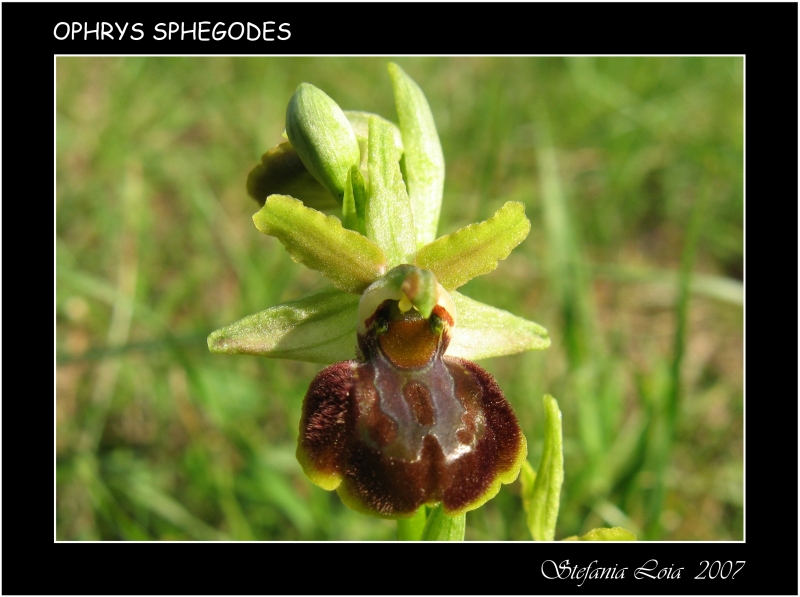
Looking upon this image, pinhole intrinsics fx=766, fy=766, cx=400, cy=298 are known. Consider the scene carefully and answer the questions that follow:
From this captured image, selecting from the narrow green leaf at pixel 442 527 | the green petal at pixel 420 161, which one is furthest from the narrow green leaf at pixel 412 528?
the green petal at pixel 420 161

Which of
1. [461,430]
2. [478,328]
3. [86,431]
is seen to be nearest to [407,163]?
[478,328]

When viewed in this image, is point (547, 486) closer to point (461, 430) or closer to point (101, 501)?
point (461, 430)

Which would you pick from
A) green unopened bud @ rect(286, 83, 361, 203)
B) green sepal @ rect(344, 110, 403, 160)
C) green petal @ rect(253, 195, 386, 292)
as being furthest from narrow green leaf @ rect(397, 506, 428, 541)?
green sepal @ rect(344, 110, 403, 160)

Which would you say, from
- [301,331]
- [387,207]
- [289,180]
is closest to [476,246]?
[387,207]

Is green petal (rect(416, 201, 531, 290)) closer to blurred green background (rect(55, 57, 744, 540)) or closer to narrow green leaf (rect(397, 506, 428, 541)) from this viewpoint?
narrow green leaf (rect(397, 506, 428, 541))

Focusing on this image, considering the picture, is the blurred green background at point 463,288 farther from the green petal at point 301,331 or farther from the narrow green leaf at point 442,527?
the green petal at point 301,331

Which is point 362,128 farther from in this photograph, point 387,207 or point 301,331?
point 301,331

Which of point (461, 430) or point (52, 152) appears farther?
point (52, 152)
